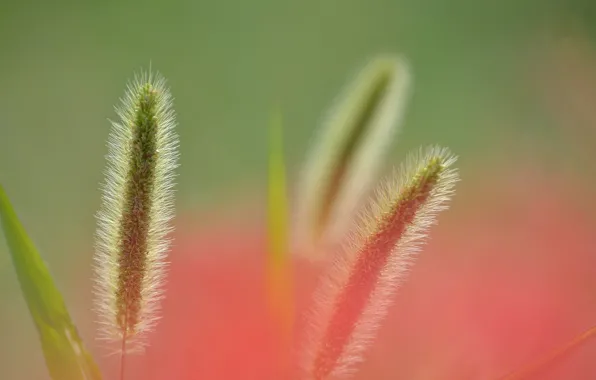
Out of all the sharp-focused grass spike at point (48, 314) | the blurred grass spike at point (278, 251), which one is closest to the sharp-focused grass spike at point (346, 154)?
the blurred grass spike at point (278, 251)

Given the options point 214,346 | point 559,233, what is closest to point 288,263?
point 214,346

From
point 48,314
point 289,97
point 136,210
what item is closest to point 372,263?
point 136,210

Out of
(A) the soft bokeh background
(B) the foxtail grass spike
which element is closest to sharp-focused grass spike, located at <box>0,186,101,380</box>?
(B) the foxtail grass spike

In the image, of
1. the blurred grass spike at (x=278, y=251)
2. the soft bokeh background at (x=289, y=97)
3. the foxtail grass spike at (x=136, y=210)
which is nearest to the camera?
the foxtail grass spike at (x=136, y=210)

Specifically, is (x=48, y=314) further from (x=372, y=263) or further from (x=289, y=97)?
(x=289, y=97)

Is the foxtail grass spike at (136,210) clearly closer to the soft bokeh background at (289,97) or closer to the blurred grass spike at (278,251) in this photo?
the blurred grass spike at (278,251)

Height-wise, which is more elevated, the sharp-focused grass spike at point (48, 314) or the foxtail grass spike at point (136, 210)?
the foxtail grass spike at point (136, 210)
